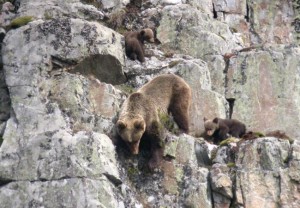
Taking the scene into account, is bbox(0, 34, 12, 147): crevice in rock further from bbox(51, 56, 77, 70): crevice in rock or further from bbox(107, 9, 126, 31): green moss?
bbox(107, 9, 126, 31): green moss

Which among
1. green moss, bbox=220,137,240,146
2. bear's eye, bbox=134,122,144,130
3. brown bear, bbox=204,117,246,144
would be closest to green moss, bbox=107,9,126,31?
brown bear, bbox=204,117,246,144

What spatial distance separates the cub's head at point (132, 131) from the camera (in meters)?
20.0

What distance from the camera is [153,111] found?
824 inches

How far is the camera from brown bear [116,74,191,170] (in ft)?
65.9

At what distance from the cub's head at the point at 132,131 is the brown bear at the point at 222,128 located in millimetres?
3573

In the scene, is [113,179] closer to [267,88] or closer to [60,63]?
[60,63]

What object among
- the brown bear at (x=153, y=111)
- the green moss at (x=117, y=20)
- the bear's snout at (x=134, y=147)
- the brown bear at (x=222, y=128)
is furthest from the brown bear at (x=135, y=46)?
the bear's snout at (x=134, y=147)

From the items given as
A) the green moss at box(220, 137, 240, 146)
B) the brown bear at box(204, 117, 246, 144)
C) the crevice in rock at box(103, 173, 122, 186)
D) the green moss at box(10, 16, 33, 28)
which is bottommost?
the brown bear at box(204, 117, 246, 144)

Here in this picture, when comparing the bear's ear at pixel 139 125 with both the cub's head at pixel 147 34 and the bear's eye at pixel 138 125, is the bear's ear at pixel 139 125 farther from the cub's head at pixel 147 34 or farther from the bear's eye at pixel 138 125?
the cub's head at pixel 147 34

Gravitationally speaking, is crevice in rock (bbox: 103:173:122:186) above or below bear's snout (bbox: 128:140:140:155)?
below

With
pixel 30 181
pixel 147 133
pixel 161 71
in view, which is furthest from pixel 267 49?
pixel 30 181

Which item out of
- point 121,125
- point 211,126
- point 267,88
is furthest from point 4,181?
point 267,88

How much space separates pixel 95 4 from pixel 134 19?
1539mm

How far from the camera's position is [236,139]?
2202 centimetres
